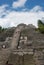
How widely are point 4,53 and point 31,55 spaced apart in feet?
8.16

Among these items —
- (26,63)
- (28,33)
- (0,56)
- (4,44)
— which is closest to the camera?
(26,63)

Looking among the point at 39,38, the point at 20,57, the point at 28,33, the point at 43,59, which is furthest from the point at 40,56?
the point at 28,33

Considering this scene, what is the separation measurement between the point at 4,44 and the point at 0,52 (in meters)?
5.30

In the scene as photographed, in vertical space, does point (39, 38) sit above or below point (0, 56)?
above

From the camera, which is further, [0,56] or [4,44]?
[4,44]

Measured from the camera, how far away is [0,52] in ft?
69.4

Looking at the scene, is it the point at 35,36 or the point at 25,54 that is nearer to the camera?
the point at 25,54

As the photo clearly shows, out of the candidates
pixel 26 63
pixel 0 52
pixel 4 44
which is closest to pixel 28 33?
pixel 4 44

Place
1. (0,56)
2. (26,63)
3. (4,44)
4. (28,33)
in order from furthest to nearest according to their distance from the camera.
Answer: (28,33) → (4,44) → (0,56) → (26,63)

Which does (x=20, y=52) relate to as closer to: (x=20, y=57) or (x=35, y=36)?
(x=20, y=57)

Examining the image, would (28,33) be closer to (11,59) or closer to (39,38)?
(39,38)

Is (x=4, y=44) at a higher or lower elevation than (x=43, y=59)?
higher

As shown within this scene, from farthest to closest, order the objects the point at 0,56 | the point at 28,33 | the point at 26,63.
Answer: the point at 28,33 → the point at 0,56 → the point at 26,63

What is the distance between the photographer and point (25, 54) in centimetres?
2025
